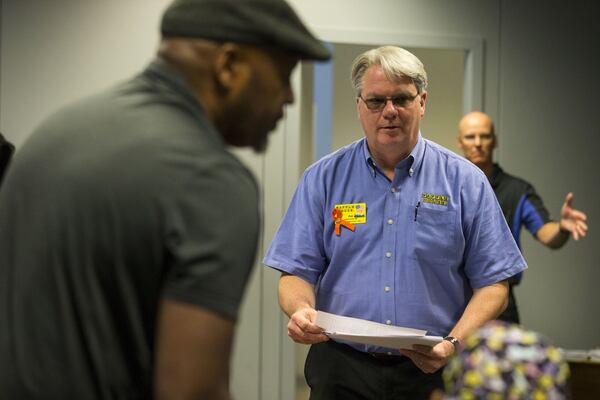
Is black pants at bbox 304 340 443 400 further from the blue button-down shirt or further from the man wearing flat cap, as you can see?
the man wearing flat cap

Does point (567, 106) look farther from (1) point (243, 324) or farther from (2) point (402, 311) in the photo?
(2) point (402, 311)

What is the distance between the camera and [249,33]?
1.07 m

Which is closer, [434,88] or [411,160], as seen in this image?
[411,160]

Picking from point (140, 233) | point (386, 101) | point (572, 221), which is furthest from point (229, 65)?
point (572, 221)

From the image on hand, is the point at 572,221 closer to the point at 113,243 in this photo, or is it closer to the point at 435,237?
the point at 435,237

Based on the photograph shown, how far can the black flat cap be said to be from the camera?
1.07 meters

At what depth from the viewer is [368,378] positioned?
220cm

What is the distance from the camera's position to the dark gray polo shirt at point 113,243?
994 mm

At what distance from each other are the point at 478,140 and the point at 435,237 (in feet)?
5.73

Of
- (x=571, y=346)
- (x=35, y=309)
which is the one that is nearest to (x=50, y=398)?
(x=35, y=309)

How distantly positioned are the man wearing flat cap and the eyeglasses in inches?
48.0

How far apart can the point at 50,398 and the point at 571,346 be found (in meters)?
3.83

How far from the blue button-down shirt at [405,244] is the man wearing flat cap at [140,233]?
4.01ft

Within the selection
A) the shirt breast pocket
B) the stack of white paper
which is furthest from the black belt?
the shirt breast pocket
